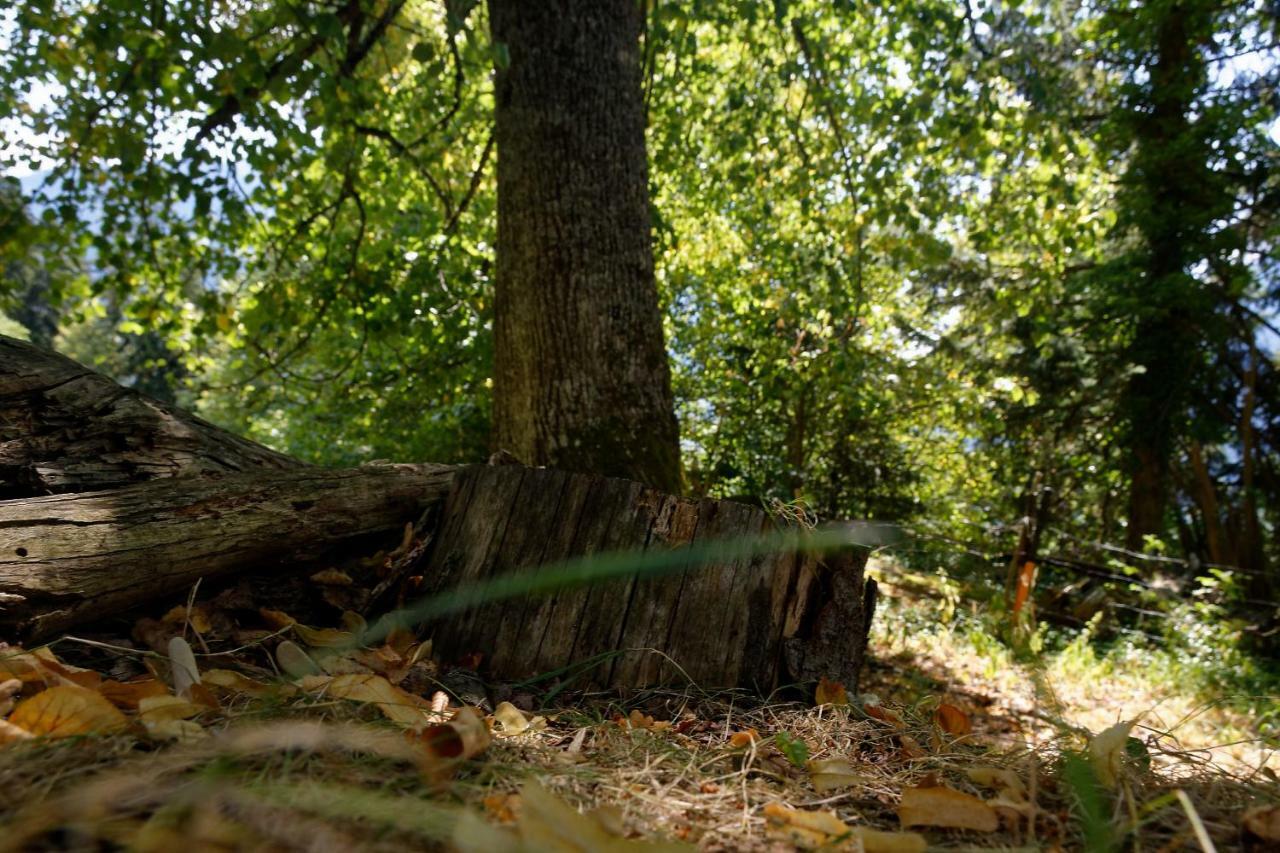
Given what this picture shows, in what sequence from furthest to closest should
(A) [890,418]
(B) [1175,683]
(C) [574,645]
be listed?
(A) [890,418]
(B) [1175,683]
(C) [574,645]

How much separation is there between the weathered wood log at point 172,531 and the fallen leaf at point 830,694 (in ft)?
4.14

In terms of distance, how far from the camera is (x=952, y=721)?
1930 millimetres

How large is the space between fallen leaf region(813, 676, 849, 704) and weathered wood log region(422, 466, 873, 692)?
65mm

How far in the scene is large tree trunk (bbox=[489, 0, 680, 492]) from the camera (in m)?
2.88

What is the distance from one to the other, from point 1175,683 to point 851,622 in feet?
19.6

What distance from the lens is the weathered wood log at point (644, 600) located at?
2.10 m

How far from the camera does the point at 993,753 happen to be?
1711 mm

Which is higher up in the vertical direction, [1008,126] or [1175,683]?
[1008,126]

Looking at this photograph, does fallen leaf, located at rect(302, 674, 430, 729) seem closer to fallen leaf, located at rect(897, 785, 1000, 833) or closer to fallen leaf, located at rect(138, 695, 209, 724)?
fallen leaf, located at rect(138, 695, 209, 724)

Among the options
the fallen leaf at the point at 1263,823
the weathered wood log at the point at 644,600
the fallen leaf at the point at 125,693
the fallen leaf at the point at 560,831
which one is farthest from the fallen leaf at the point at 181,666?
the fallen leaf at the point at 1263,823

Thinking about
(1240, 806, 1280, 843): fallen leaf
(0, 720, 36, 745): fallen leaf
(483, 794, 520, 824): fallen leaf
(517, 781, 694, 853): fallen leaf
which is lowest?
(0, 720, 36, 745): fallen leaf

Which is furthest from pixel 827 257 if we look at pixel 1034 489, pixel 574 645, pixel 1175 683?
pixel 574 645

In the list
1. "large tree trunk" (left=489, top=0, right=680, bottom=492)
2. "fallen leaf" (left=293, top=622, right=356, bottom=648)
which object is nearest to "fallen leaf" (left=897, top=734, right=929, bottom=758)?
"large tree trunk" (left=489, top=0, right=680, bottom=492)

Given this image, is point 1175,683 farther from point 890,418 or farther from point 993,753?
point 993,753
